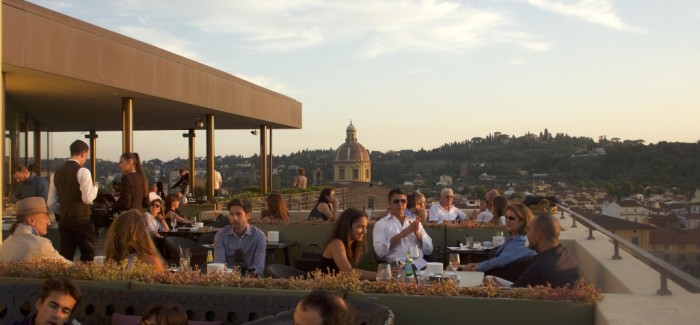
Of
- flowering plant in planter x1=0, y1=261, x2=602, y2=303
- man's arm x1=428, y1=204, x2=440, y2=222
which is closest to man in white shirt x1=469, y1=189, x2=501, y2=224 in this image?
man's arm x1=428, y1=204, x2=440, y2=222

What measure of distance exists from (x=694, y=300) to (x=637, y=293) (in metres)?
0.44

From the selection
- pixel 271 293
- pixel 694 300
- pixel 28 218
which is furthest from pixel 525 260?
pixel 28 218

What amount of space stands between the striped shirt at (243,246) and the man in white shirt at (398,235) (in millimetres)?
1157

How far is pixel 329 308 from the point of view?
315cm

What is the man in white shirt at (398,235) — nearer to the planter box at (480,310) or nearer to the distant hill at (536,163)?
the planter box at (480,310)

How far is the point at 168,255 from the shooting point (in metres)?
9.26

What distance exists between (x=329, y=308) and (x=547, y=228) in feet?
8.90

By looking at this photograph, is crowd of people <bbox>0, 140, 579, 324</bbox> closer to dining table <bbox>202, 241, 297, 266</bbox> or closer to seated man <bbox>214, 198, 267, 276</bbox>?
seated man <bbox>214, 198, 267, 276</bbox>

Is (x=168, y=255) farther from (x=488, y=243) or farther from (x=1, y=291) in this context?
(x=1, y=291)

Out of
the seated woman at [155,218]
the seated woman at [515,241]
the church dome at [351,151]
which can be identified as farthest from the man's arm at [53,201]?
the church dome at [351,151]

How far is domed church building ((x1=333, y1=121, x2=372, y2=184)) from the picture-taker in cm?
5641

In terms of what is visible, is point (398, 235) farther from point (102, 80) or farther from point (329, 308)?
point (102, 80)

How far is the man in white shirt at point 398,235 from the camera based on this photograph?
726 centimetres

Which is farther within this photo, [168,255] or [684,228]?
[168,255]
